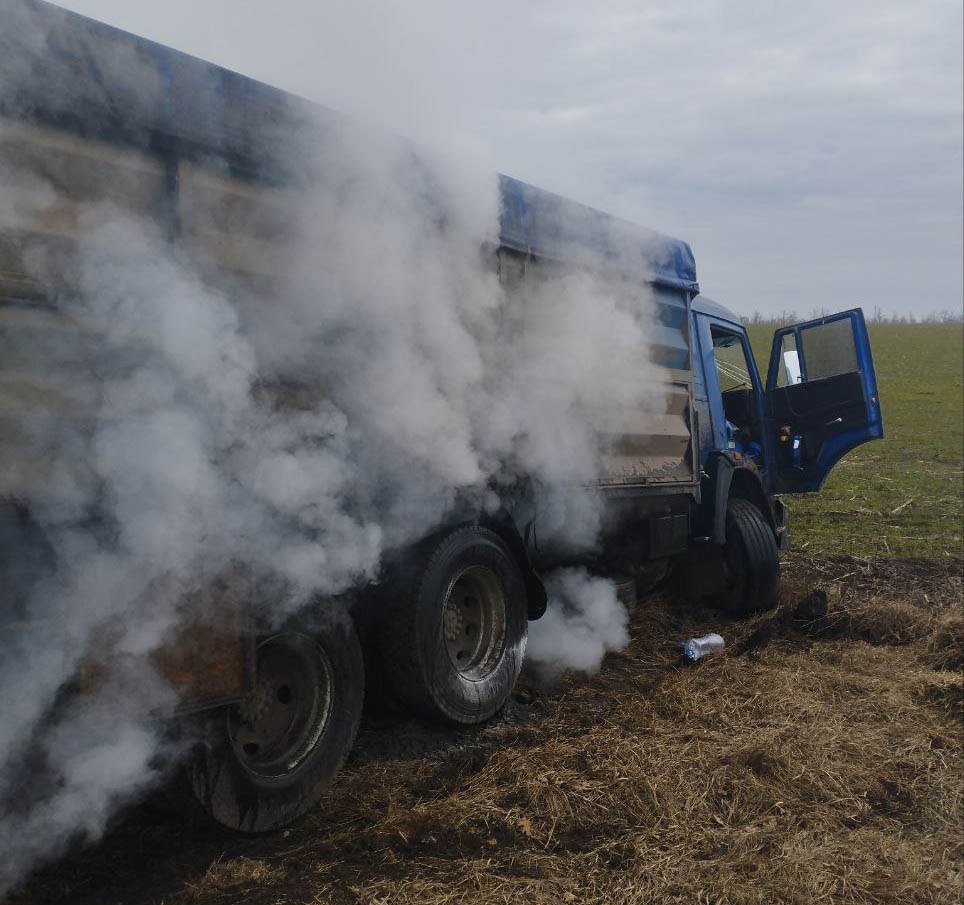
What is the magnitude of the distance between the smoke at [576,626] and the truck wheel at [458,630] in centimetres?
77

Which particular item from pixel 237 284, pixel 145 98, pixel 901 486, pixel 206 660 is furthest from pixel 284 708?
pixel 901 486

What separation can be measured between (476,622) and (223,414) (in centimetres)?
198

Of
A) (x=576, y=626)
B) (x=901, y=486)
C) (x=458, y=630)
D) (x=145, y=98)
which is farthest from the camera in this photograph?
(x=901, y=486)

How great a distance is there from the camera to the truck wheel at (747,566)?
7262 millimetres

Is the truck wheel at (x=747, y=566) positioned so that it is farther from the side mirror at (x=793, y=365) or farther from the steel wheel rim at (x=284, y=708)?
the steel wheel rim at (x=284, y=708)

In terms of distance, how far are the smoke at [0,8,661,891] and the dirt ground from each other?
417 mm

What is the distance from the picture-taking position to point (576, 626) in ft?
19.2

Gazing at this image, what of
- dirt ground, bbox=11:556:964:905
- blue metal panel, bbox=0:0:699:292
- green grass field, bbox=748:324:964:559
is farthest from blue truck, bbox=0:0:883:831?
green grass field, bbox=748:324:964:559

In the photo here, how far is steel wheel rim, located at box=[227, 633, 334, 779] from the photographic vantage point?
3477mm

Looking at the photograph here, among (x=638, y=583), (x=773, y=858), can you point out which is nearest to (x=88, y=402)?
(x=773, y=858)

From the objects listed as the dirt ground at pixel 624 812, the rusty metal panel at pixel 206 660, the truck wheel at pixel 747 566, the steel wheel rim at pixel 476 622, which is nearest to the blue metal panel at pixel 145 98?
the rusty metal panel at pixel 206 660

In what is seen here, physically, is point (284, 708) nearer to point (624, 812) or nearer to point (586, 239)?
point (624, 812)

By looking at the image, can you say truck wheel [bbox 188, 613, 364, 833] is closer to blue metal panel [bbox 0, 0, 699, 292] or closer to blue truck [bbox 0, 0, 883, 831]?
blue truck [bbox 0, 0, 883, 831]

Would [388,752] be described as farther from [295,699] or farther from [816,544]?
[816,544]
